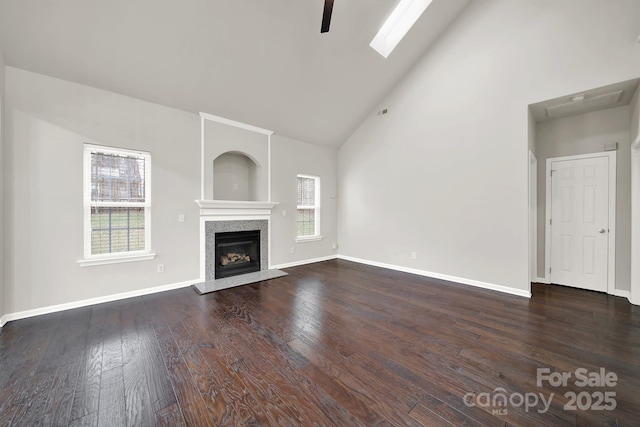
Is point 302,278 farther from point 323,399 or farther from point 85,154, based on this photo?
point 85,154

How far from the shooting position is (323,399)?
155cm

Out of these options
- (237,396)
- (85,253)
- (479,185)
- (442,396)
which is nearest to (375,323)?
(442,396)

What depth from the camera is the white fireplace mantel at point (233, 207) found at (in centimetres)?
395

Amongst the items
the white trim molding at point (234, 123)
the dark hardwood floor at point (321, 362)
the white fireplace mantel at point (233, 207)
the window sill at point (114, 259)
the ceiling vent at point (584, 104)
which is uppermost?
the white trim molding at point (234, 123)

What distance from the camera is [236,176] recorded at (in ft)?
15.8

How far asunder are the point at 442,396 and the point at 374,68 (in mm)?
4766

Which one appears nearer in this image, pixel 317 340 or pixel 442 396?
pixel 442 396

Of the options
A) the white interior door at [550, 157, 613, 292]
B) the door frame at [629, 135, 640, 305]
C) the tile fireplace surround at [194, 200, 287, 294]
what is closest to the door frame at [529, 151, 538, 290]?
the white interior door at [550, 157, 613, 292]

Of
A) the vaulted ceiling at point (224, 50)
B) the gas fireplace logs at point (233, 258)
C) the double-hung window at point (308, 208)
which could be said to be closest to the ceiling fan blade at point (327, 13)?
the vaulted ceiling at point (224, 50)

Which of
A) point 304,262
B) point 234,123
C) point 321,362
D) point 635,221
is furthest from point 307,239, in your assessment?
point 635,221

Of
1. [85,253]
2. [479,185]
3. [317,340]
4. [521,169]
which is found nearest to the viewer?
[317,340]

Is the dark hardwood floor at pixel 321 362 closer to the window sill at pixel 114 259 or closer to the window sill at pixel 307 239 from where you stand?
the window sill at pixel 114 259

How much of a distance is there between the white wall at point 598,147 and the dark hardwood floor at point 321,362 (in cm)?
77

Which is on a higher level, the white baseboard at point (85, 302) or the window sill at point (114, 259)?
the window sill at point (114, 259)
